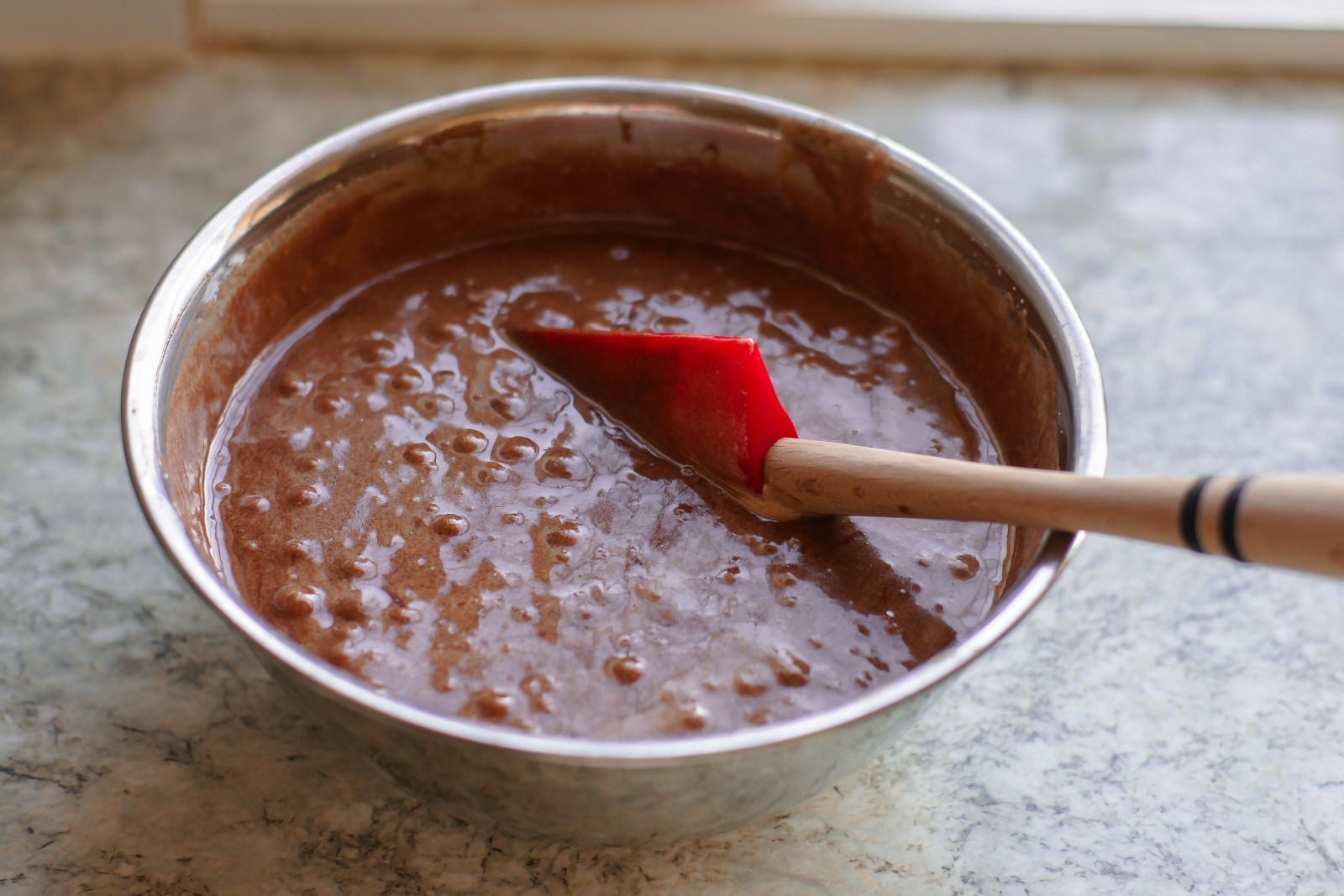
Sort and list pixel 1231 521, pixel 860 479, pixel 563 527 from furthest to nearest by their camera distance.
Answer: pixel 563 527 → pixel 860 479 → pixel 1231 521

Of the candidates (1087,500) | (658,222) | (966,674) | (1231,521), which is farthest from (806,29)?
(1231,521)

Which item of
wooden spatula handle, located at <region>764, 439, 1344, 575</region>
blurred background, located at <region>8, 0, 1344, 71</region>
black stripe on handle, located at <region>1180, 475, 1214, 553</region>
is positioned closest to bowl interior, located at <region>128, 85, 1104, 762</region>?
wooden spatula handle, located at <region>764, 439, 1344, 575</region>

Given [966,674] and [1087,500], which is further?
[966,674]

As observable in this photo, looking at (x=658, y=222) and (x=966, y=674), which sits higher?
(x=658, y=222)

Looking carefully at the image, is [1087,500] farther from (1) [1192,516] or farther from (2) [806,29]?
(2) [806,29]

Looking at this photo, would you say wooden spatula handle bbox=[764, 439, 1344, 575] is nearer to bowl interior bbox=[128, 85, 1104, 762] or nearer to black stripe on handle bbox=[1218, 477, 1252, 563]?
black stripe on handle bbox=[1218, 477, 1252, 563]

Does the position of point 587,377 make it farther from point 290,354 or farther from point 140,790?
point 140,790

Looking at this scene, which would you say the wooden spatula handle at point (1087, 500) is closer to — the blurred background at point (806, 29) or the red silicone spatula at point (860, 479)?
the red silicone spatula at point (860, 479)
